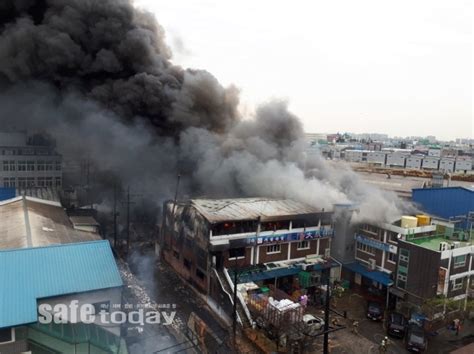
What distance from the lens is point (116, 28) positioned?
21.8m

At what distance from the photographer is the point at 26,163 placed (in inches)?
990

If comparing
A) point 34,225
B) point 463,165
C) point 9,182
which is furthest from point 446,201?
point 463,165

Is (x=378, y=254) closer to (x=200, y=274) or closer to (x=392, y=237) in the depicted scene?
(x=392, y=237)

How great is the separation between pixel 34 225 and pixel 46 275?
6.65 meters

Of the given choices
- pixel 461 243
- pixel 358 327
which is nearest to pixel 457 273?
pixel 461 243

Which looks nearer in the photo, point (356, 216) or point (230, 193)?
point (356, 216)

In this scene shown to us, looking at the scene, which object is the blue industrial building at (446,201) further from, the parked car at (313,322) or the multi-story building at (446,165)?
the multi-story building at (446,165)

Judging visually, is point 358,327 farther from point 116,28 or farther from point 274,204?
point 116,28

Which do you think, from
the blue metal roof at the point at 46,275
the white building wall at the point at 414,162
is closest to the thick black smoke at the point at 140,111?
the blue metal roof at the point at 46,275

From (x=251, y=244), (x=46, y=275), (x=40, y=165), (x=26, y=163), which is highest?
(x=26, y=163)

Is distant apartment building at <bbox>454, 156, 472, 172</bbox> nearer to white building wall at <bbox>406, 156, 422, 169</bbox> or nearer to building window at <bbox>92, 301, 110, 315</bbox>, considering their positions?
white building wall at <bbox>406, 156, 422, 169</bbox>

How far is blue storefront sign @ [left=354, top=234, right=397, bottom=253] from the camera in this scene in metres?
17.2

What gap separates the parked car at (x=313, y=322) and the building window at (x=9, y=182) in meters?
20.7

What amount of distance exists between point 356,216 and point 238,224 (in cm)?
628
